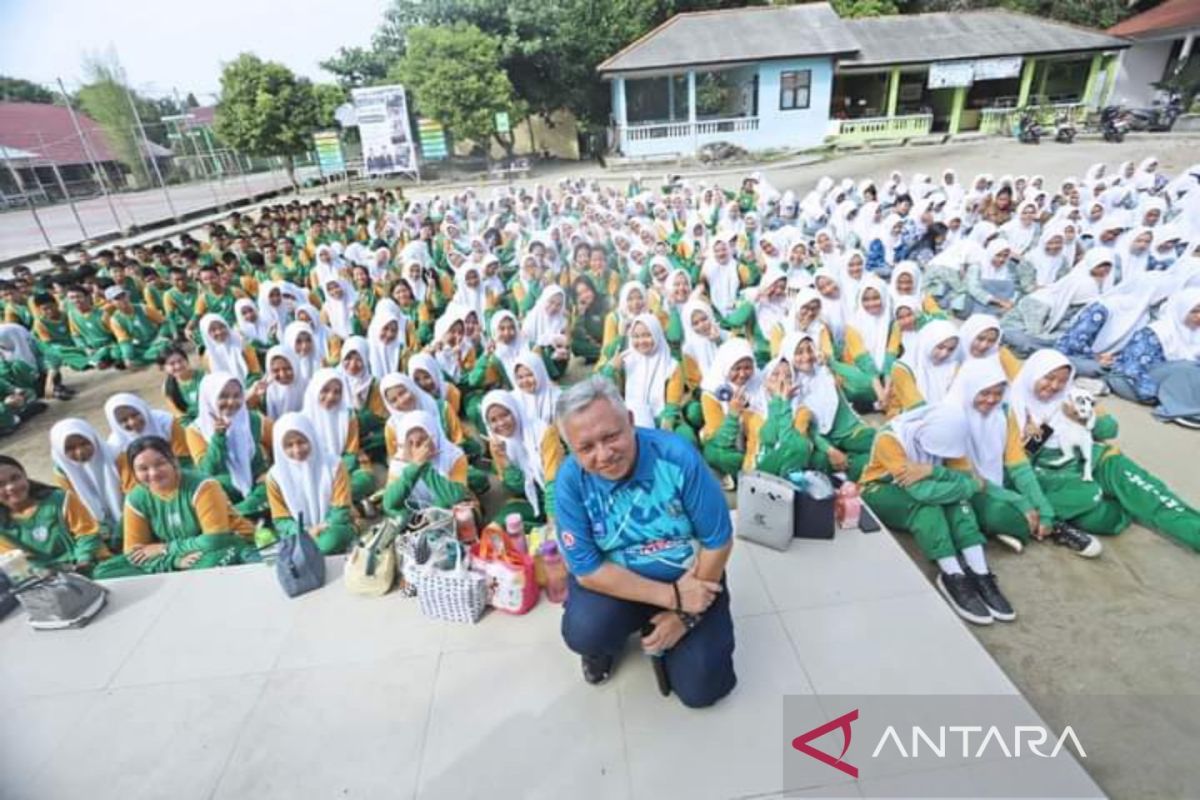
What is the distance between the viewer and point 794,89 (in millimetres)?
22719

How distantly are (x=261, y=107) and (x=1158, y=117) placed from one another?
102 feet

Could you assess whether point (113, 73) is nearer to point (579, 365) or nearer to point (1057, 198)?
point (579, 365)

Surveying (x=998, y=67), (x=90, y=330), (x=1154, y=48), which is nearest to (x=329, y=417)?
(x=90, y=330)

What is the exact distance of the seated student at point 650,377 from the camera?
4.46 metres

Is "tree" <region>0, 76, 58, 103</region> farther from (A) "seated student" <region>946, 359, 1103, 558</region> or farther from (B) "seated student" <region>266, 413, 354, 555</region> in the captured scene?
(A) "seated student" <region>946, 359, 1103, 558</region>

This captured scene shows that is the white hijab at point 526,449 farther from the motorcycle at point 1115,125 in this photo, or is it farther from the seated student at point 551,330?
the motorcycle at point 1115,125

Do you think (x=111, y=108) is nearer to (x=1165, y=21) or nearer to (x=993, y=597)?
(x=993, y=597)

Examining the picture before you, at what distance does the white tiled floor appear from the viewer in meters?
2.02

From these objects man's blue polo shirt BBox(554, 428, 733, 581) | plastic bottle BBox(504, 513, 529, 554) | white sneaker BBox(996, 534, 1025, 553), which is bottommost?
white sneaker BBox(996, 534, 1025, 553)

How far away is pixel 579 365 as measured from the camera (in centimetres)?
665

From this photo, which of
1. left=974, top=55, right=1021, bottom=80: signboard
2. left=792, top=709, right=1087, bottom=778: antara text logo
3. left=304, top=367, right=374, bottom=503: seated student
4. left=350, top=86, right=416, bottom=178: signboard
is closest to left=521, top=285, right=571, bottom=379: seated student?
left=304, top=367, right=374, bottom=503: seated student

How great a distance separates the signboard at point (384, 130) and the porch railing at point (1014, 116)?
23001 millimetres

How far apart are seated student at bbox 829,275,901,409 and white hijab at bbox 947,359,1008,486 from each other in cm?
161

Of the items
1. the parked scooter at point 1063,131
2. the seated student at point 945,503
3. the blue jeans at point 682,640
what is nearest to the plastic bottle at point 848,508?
the seated student at point 945,503
